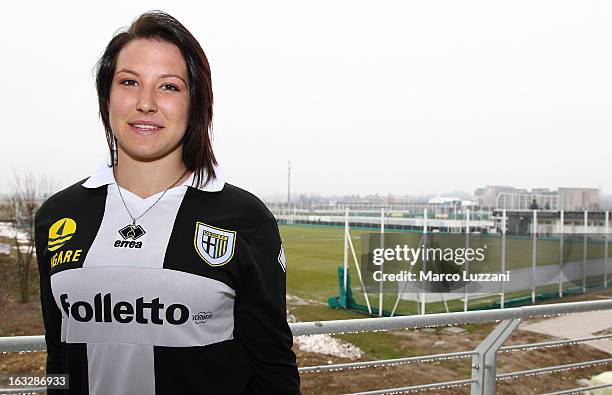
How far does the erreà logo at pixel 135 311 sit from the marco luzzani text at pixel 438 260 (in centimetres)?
1063

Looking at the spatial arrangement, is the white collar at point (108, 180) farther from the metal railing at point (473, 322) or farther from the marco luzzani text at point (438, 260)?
the marco luzzani text at point (438, 260)

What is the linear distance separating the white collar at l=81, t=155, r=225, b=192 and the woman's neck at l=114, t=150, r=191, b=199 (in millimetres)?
27

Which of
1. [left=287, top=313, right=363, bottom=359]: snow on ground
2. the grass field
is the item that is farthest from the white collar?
the grass field

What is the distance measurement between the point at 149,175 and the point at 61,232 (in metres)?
0.19

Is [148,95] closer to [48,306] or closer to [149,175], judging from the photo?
[149,175]

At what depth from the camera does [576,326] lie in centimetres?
1004

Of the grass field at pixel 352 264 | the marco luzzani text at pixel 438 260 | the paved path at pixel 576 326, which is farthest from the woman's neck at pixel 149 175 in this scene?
the grass field at pixel 352 264

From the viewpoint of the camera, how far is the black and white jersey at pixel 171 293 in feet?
2.92

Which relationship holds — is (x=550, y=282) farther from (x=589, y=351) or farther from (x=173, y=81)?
(x=173, y=81)

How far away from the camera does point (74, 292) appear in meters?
0.91

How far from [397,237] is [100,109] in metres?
12.6

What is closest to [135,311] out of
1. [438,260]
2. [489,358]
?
[489,358]

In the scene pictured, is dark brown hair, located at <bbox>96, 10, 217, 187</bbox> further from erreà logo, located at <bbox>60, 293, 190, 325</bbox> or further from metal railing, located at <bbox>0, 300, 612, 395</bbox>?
metal railing, located at <bbox>0, 300, 612, 395</bbox>

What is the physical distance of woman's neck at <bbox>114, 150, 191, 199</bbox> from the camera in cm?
99
